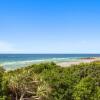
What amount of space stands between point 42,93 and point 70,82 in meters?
2.82

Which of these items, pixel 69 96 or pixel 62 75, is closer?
pixel 69 96

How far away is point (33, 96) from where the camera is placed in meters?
23.4

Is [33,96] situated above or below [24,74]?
below

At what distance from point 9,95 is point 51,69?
19.2 feet

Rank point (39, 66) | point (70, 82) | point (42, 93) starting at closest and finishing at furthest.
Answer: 1. point (42, 93)
2. point (70, 82)
3. point (39, 66)

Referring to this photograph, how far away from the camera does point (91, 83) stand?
23484 millimetres

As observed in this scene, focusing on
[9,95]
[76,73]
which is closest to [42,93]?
[9,95]

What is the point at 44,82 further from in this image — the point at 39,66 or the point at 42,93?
the point at 39,66

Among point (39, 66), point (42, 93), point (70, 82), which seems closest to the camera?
point (42, 93)

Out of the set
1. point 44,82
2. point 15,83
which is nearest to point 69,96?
point 44,82

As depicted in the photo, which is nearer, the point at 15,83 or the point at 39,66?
the point at 15,83

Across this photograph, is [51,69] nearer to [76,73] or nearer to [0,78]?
[76,73]

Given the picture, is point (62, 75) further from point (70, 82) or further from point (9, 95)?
point (9, 95)

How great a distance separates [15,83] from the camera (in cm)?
2281
